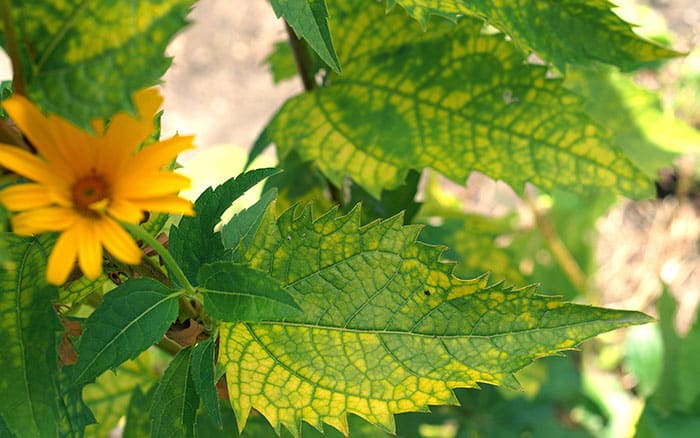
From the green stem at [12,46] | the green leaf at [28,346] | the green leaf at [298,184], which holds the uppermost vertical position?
the green stem at [12,46]

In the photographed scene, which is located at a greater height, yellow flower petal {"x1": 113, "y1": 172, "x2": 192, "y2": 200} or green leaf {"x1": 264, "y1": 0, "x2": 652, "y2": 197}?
yellow flower petal {"x1": 113, "y1": 172, "x2": 192, "y2": 200}

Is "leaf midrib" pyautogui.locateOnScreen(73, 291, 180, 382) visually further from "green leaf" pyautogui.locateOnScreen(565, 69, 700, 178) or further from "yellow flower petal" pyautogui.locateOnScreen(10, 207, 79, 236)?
"green leaf" pyautogui.locateOnScreen(565, 69, 700, 178)

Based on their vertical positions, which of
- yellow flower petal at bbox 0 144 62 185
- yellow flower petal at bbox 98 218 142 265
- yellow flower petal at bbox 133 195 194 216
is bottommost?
yellow flower petal at bbox 98 218 142 265

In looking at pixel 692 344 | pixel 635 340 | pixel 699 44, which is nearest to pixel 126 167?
pixel 692 344

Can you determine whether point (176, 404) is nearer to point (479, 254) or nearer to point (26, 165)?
point (26, 165)

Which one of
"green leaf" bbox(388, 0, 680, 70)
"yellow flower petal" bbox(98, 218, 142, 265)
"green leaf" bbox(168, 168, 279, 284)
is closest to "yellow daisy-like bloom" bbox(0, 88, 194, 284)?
"yellow flower petal" bbox(98, 218, 142, 265)

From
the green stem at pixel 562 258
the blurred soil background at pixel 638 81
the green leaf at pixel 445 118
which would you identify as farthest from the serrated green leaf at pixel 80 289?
the blurred soil background at pixel 638 81

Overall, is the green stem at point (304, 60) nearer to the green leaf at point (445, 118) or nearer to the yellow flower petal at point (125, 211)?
the green leaf at point (445, 118)
